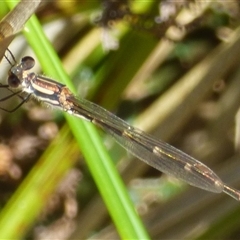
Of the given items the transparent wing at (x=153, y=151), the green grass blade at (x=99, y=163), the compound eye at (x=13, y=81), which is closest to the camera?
the green grass blade at (x=99, y=163)

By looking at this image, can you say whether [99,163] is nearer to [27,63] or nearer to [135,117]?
[27,63]

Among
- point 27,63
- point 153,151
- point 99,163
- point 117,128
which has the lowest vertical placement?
point 99,163

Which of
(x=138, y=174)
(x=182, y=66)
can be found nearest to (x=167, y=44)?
(x=182, y=66)

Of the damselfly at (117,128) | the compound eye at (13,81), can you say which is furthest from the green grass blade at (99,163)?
the compound eye at (13,81)

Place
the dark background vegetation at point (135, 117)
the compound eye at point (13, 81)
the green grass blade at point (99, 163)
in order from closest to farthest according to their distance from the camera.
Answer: the green grass blade at point (99, 163) < the compound eye at point (13, 81) < the dark background vegetation at point (135, 117)

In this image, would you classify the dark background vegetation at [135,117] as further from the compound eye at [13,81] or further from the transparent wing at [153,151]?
the compound eye at [13,81]

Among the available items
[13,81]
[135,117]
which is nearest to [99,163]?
[13,81]

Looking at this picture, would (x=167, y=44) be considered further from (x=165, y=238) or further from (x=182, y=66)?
(x=165, y=238)
